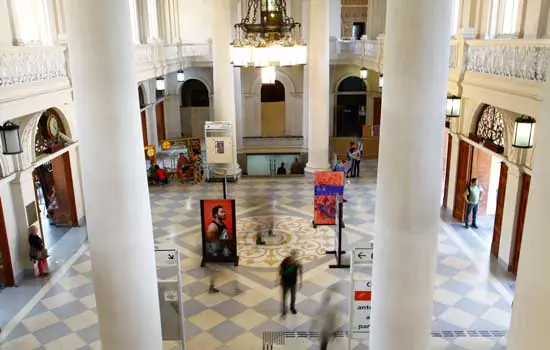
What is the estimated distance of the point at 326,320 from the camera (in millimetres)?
8492

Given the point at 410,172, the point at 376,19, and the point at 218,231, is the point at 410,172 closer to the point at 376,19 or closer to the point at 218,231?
the point at 218,231

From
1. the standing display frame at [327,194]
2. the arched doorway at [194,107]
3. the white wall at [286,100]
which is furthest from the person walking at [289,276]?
the arched doorway at [194,107]

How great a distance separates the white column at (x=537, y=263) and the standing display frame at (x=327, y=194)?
30.2ft

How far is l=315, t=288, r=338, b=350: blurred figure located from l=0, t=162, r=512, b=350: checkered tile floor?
173 mm

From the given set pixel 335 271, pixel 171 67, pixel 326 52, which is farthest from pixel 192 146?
pixel 335 271

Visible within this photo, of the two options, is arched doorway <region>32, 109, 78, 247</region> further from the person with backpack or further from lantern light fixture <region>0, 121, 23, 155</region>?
the person with backpack

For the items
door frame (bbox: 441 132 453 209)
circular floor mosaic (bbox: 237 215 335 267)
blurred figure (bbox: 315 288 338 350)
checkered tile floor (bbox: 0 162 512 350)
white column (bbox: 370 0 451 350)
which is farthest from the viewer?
door frame (bbox: 441 132 453 209)

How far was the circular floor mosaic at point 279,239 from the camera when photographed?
38.8ft

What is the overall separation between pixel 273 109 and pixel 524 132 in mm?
19194

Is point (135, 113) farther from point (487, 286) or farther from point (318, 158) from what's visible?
point (318, 158)

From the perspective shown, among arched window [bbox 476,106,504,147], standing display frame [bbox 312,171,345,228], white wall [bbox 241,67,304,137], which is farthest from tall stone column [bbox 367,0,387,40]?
standing display frame [bbox 312,171,345,228]

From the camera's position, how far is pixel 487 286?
10.1 meters

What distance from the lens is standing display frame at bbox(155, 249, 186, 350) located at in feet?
23.9

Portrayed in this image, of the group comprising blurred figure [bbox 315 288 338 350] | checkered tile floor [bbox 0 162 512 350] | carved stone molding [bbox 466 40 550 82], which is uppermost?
carved stone molding [bbox 466 40 550 82]
